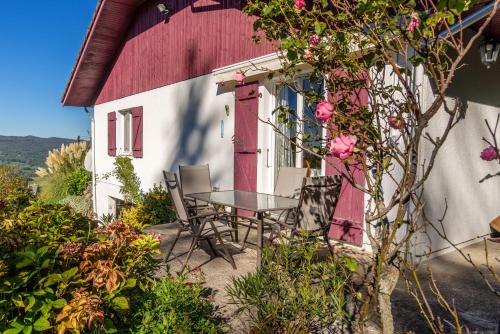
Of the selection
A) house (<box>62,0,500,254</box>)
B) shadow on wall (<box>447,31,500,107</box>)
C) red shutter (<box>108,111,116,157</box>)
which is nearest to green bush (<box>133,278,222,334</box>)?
house (<box>62,0,500,254</box>)

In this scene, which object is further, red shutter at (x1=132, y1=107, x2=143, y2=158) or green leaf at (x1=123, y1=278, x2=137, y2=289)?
red shutter at (x1=132, y1=107, x2=143, y2=158)

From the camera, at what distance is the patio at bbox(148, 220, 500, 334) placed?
108 inches

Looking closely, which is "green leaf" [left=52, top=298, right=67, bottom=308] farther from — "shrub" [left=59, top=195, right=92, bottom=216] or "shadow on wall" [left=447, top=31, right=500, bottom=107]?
"shrub" [left=59, top=195, right=92, bottom=216]

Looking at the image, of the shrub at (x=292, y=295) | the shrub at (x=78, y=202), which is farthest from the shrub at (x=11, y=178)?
the shrub at (x=292, y=295)

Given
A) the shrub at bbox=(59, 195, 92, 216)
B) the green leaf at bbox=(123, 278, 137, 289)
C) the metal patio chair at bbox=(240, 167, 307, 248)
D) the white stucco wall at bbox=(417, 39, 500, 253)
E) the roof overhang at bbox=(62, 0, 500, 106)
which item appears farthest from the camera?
the shrub at bbox=(59, 195, 92, 216)

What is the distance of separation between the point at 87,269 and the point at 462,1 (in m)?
1.98

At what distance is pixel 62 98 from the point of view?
12430mm

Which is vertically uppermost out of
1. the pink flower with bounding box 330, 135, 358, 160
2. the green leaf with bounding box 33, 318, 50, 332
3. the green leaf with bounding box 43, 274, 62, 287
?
the pink flower with bounding box 330, 135, 358, 160

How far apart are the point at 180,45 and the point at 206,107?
5.85 feet

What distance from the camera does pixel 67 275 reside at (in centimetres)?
182

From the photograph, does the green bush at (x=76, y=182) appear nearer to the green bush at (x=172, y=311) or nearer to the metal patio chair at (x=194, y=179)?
the metal patio chair at (x=194, y=179)

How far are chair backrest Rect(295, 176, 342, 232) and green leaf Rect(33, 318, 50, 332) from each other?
238 centimetres

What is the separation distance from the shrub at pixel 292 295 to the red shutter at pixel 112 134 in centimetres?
972

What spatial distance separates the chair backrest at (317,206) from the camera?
3633mm
